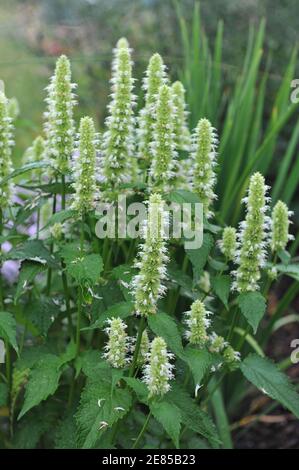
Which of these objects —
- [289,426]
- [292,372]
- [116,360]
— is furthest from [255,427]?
[116,360]

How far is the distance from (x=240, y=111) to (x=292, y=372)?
1.64 metres

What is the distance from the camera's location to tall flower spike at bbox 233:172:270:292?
2.09 m

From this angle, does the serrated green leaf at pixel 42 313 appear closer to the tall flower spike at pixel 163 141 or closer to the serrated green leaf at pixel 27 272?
the serrated green leaf at pixel 27 272

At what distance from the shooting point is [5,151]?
2.32m

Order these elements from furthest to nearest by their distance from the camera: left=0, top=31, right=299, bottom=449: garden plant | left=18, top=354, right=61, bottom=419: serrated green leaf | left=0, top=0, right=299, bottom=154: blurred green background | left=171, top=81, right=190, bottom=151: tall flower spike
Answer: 1. left=0, top=0, right=299, bottom=154: blurred green background
2. left=171, top=81, right=190, bottom=151: tall flower spike
3. left=18, top=354, right=61, bottom=419: serrated green leaf
4. left=0, top=31, right=299, bottom=449: garden plant

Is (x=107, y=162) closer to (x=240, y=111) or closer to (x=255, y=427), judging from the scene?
(x=240, y=111)

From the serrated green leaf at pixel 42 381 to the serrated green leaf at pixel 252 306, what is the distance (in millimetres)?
599

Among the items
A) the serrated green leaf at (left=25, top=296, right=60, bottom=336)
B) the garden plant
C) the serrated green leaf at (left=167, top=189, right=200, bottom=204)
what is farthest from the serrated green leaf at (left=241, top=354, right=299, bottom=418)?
the serrated green leaf at (left=25, top=296, right=60, bottom=336)

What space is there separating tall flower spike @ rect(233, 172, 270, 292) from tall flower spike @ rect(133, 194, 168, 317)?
30 centimetres

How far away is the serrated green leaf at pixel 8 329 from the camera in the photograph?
2.06 metres

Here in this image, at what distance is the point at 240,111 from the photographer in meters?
3.50

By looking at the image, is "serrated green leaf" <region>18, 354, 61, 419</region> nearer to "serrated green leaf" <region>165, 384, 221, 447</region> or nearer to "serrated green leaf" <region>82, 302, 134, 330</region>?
"serrated green leaf" <region>82, 302, 134, 330</region>

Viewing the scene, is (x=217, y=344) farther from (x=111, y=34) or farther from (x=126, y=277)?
(x=111, y=34)

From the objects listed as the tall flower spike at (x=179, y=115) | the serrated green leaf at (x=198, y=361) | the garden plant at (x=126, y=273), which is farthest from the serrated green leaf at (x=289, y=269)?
the tall flower spike at (x=179, y=115)
